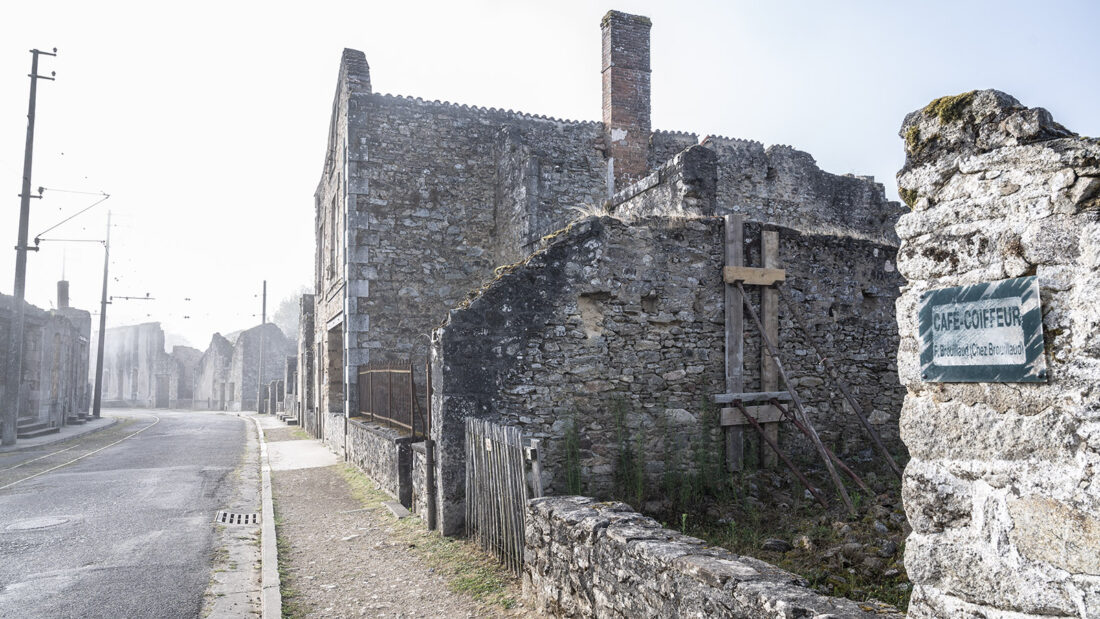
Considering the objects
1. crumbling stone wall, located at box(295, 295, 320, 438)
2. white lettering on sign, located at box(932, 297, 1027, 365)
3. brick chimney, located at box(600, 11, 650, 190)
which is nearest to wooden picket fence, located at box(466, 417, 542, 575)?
white lettering on sign, located at box(932, 297, 1027, 365)

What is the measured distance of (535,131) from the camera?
1402 cm

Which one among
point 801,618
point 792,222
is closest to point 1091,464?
point 801,618

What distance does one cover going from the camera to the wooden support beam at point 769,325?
745 centimetres

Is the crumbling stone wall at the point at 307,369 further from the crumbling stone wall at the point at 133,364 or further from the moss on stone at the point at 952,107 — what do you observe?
the crumbling stone wall at the point at 133,364

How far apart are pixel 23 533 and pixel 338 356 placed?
907 cm

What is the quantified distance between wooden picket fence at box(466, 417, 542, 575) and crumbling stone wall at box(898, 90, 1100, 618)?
3006 mm

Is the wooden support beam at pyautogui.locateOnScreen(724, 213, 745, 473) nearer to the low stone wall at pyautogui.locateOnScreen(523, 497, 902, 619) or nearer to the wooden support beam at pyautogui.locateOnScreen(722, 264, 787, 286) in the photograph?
Answer: the wooden support beam at pyautogui.locateOnScreen(722, 264, 787, 286)

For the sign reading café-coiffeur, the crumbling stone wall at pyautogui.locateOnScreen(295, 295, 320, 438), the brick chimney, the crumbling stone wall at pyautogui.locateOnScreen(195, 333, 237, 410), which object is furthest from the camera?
the crumbling stone wall at pyautogui.locateOnScreen(195, 333, 237, 410)

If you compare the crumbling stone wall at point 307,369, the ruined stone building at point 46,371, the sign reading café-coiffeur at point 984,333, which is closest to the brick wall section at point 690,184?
the sign reading café-coiffeur at point 984,333

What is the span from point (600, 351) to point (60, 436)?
20.0m

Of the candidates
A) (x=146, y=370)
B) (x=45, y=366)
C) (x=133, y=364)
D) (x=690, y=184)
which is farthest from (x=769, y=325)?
(x=133, y=364)

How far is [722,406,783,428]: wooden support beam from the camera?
285 inches

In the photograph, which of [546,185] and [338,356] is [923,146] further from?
[338,356]

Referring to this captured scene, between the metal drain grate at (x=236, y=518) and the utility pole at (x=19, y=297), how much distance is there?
484 inches
